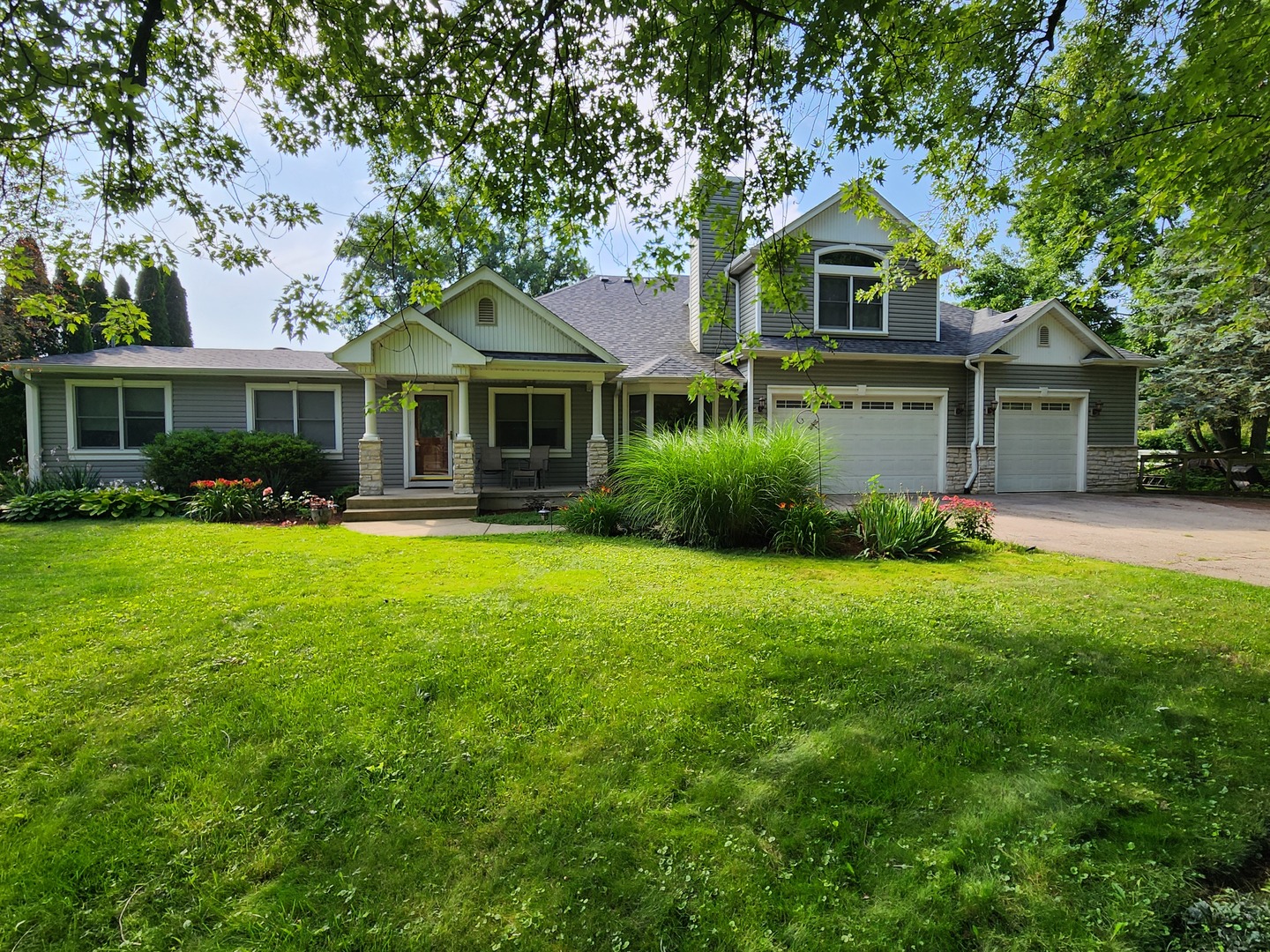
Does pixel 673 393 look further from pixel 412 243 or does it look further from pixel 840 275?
pixel 412 243

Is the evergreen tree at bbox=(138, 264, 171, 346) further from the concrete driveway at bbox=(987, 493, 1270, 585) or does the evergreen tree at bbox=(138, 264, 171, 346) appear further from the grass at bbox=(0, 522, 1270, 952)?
the concrete driveway at bbox=(987, 493, 1270, 585)

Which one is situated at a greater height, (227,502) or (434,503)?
(227,502)

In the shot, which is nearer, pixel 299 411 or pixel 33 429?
pixel 33 429

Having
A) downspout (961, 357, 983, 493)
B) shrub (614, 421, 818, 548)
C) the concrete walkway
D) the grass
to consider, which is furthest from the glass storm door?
downspout (961, 357, 983, 493)

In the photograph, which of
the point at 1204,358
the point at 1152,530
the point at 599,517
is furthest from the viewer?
the point at 1204,358

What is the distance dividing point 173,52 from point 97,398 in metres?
11.2

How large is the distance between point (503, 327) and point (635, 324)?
4597 mm

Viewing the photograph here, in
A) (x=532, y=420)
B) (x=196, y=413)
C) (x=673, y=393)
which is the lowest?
(x=532, y=420)

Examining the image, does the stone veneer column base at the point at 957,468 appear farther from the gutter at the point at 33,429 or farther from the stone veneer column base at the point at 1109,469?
the gutter at the point at 33,429

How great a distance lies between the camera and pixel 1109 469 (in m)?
13.8

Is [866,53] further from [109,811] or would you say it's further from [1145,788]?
[109,811]

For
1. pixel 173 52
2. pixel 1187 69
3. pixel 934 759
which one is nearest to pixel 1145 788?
pixel 934 759

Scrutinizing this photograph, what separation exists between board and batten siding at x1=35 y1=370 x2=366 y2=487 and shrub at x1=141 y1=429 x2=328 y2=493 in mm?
415

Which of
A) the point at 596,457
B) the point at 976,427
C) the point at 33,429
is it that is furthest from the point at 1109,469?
the point at 33,429
